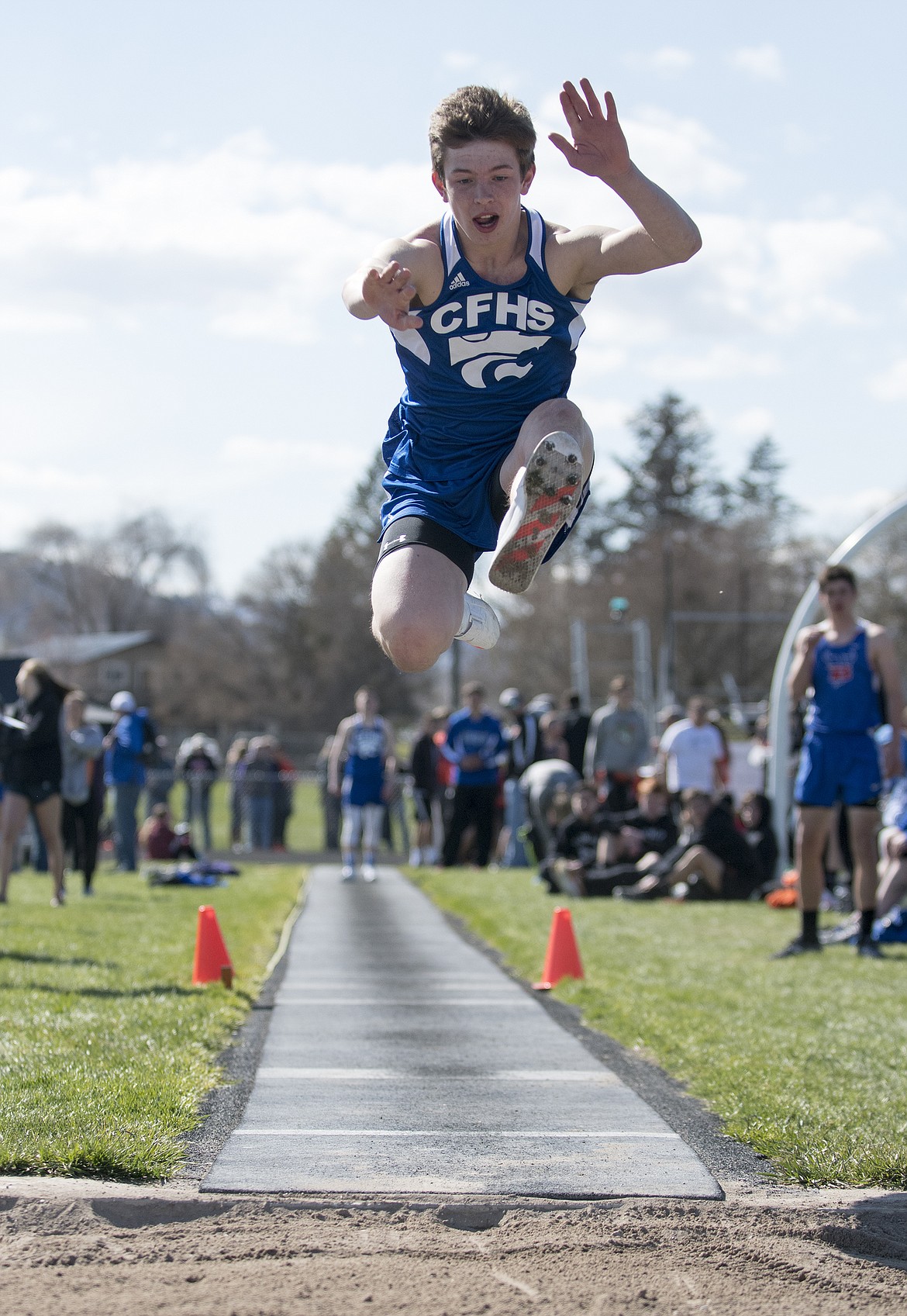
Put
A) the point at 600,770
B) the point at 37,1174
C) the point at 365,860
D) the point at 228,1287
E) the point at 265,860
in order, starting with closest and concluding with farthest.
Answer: the point at 228,1287 → the point at 37,1174 → the point at 600,770 → the point at 365,860 → the point at 265,860

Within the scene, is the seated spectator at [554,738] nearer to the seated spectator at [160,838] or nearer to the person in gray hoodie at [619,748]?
the person in gray hoodie at [619,748]

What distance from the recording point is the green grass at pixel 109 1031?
Result: 359 cm

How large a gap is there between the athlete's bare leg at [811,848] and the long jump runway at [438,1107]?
231cm

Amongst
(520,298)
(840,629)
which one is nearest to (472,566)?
(520,298)

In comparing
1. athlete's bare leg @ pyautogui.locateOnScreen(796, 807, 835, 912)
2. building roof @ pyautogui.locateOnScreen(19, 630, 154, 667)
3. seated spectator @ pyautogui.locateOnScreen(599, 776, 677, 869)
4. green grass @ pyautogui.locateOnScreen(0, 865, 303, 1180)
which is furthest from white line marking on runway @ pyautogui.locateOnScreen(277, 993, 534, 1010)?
building roof @ pyautogui.locateOnScreen(19, 630, 154, 667)

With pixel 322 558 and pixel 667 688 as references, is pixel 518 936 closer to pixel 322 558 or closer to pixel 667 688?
pixel 667 688

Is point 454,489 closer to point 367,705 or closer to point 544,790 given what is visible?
point 544,790

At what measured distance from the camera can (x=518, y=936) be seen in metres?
A: 9.08

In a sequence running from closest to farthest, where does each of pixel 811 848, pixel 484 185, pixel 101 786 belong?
pixel 484 185, pixel 811 848, pixel 101 786

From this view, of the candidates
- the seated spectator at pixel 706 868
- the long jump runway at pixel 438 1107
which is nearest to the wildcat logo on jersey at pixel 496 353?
the long jump runway at pixel 438 1107

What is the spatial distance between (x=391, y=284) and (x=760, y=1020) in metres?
3.74

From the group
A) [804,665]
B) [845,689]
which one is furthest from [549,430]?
[845,689]

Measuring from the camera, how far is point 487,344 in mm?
4426

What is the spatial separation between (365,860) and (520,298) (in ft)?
39.1
